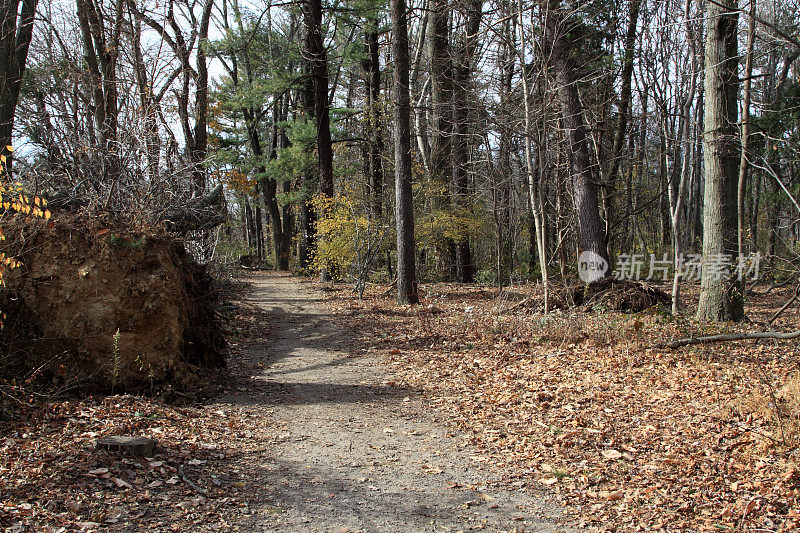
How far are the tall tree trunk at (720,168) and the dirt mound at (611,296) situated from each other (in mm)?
1787

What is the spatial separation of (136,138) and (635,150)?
18590mm

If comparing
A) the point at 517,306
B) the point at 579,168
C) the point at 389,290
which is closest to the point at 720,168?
the point at 579,168

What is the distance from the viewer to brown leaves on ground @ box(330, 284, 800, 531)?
407 centimetres

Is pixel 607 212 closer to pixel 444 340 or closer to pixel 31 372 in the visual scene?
pixel 444 340

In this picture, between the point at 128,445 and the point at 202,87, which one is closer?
the point at 128,445

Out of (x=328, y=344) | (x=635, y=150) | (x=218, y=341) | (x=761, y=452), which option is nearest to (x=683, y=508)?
(x=761, y=452)

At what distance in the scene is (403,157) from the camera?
44.3ft

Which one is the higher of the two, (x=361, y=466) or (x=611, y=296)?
(x=611, y=296)

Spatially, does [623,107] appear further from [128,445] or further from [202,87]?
[128,445]

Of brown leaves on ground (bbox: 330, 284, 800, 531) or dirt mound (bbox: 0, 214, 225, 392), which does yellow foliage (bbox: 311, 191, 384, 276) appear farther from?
dirt mound (bbox: 0, 214, 225, 392)

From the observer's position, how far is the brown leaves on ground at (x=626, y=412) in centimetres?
407

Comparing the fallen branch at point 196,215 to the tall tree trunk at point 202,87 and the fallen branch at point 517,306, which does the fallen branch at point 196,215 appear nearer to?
the tall tree trunk at point 202,87

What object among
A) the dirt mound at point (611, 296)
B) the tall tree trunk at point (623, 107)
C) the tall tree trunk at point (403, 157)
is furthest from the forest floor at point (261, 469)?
the tall tree trunk at point (623, 107)

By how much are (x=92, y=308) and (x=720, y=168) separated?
959 centimetres
